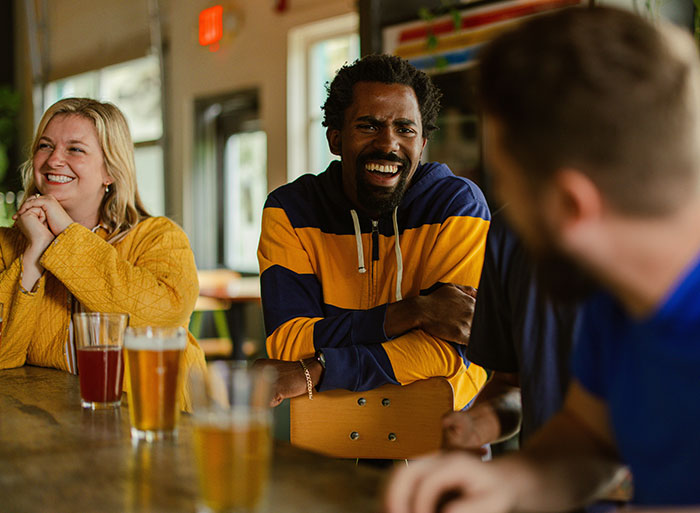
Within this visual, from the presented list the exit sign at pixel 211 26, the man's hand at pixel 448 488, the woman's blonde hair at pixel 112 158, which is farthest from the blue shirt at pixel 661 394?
the exit sign at pixel 211 26

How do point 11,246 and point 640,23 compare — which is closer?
point 640,23

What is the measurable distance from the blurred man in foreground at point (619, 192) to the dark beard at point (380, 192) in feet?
3.57

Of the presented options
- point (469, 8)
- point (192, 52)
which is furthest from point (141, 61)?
point (469, 8)

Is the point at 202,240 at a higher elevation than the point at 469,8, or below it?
below

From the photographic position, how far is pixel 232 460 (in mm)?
705

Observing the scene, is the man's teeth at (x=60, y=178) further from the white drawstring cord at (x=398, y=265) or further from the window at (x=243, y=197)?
the window at (x=243, y=197)

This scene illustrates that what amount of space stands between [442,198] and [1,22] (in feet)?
28.9

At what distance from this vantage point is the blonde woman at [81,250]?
5.79 ft

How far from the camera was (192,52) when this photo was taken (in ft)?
21.6

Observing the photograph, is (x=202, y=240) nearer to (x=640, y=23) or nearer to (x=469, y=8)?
(x=469, y=8)

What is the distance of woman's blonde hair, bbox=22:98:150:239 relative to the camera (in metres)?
2.05

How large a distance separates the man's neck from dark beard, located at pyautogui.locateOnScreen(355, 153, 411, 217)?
1.18 metres

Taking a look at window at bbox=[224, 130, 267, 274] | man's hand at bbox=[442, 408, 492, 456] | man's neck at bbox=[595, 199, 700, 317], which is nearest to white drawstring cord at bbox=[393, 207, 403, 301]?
man's hand at bbox=[442, 408, 492, 456]

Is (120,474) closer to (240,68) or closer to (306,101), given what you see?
(306,101)
